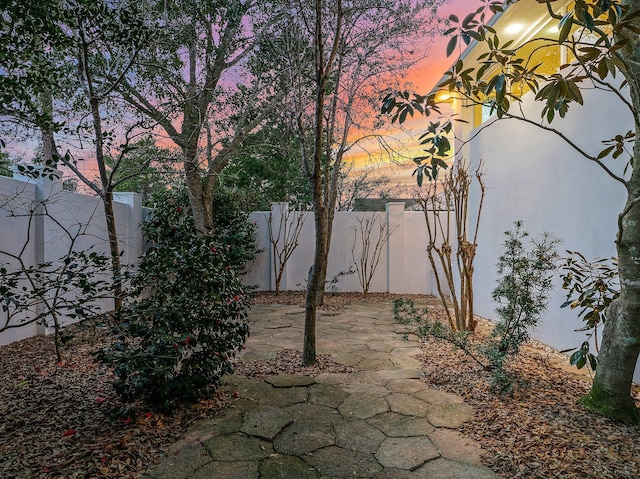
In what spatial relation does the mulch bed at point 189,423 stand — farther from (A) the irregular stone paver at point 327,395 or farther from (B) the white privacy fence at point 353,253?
(B) the white privacy fence at point 353,253

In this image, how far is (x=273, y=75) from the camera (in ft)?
21.9

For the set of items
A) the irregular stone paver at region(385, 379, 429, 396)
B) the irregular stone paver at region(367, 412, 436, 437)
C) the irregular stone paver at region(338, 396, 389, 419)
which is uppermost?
the irregular stone paver at region(367, 412, 436, 437)

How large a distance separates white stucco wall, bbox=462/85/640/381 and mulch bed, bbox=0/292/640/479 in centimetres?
100

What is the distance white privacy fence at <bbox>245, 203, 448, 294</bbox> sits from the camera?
8.21 metres

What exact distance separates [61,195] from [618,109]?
5753 mm

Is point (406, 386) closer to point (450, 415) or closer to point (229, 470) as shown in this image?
point (450, 415)

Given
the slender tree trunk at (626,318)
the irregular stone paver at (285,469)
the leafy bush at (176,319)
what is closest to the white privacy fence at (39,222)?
the leafy bush at (176,319)

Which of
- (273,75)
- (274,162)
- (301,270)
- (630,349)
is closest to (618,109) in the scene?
(630,349)

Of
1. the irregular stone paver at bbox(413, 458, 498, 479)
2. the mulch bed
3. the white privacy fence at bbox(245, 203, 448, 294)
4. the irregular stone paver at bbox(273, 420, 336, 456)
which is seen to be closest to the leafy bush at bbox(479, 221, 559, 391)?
the mulch bed

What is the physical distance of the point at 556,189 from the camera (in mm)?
3875

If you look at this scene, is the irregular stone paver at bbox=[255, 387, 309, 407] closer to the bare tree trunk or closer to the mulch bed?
the mulch bed

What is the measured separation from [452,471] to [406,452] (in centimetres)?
27

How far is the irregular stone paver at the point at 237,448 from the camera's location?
2.03 m

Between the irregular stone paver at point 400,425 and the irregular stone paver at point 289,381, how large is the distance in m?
0.75
